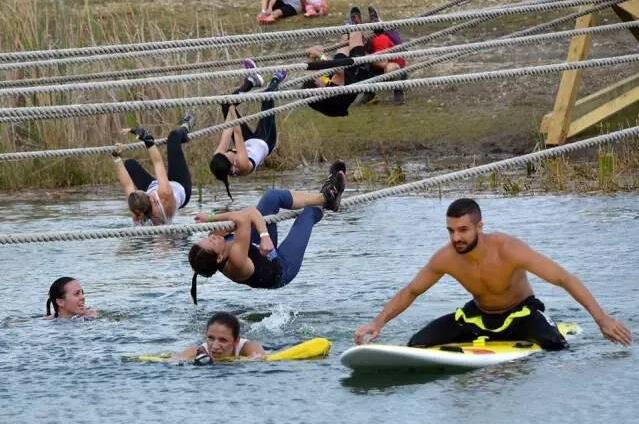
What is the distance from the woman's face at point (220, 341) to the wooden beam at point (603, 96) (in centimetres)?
822

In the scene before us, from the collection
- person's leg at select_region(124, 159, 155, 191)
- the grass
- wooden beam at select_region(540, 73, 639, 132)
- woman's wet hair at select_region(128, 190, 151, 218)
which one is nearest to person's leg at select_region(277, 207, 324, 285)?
woman's wet hair at select_region(128, 190, 151, 218)

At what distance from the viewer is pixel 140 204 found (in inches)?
539

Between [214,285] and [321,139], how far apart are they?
628 cm

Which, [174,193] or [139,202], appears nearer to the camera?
[139,202]

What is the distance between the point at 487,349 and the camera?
1031 cm

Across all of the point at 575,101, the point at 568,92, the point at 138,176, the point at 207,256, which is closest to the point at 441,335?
the point at 207,256

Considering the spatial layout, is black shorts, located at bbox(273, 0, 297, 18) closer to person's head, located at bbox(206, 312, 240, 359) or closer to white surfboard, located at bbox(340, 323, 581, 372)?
person's head, located at bbox(206, 312, 240, 359)

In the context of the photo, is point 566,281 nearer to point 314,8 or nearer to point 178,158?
point 178,158

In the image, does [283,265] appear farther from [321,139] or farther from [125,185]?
[321,139]

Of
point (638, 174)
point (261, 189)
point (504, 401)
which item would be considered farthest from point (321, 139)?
point (504, 401)

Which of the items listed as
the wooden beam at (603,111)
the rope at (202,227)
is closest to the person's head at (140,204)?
the rope at (202,227)

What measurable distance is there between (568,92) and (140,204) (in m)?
5.65

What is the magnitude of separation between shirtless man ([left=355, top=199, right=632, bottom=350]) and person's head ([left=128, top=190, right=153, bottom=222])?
12.3ft

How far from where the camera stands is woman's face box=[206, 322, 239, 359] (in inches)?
419
